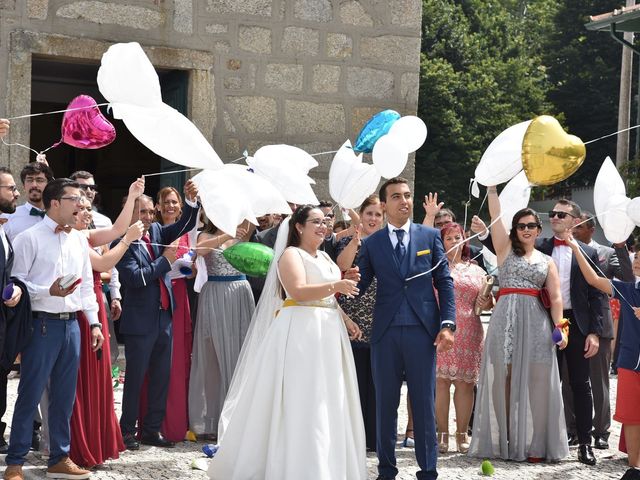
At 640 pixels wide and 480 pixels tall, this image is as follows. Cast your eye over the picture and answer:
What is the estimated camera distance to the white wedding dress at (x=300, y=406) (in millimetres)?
6008

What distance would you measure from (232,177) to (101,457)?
1.86 meters

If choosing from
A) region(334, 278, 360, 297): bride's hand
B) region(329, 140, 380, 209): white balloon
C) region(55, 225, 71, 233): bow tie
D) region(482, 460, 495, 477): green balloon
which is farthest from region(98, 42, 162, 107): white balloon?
region(482, 460, 495, 477): green balloon

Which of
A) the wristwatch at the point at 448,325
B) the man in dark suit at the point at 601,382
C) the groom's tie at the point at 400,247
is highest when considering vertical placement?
the groom's tie at the point at 400,247

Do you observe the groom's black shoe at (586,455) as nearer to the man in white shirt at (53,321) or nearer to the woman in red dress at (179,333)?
the woman in red dress at (179,333)

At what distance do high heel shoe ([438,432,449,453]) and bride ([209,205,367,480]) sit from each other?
156cm

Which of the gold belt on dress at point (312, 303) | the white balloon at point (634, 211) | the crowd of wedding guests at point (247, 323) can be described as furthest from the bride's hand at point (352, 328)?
the white balloon at point (634, 211)

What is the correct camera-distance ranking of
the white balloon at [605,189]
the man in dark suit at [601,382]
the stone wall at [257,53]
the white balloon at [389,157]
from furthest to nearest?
the stone wall at [257,53] → the man in dark suit at [601,382] → the white balloon at [605,189] → the white balloon at [389,157]

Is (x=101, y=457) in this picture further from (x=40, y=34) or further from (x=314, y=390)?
(x=40, y=34)

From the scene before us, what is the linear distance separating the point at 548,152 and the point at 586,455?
228cm

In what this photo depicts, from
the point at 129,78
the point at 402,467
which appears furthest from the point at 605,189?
the point at 129,78

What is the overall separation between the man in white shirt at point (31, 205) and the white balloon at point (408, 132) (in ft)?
7.31

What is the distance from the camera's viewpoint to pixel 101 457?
21.5 ft

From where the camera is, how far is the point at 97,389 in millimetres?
6547

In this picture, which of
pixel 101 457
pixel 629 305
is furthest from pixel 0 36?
pixel 629 305
